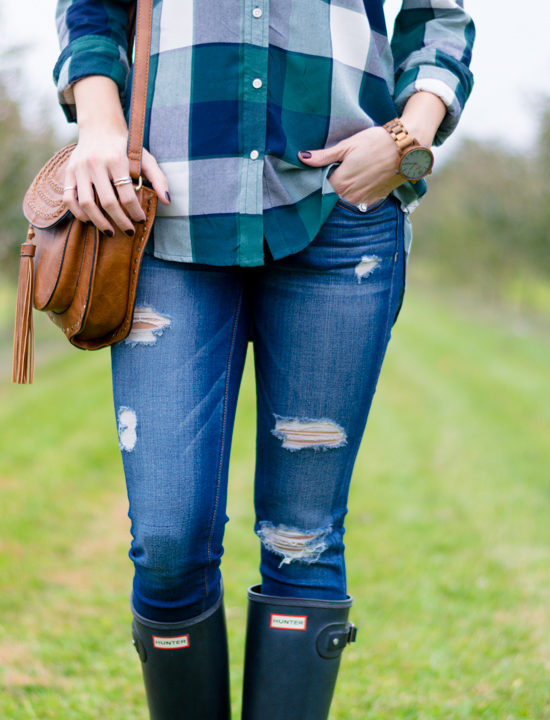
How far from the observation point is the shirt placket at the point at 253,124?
3.92ft

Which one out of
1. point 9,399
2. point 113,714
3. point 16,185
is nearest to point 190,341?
point 113,714

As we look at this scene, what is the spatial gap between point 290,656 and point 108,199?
86 cm

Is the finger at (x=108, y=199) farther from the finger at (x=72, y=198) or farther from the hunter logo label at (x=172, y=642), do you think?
the hunter logo label at (x=172, y=642)

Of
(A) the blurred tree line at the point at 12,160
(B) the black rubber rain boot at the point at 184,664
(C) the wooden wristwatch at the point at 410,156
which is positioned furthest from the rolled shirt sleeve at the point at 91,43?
(A) the blurred tree line at the point at 12,160

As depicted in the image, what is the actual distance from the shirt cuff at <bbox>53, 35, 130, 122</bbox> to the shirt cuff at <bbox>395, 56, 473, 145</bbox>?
50cm

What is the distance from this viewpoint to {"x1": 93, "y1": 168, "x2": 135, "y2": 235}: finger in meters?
1.16

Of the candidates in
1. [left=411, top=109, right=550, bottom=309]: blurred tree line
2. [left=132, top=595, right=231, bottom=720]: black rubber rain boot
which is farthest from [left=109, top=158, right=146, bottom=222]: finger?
[left=411, top=109, right=550, bottom=309]: blurred tree line

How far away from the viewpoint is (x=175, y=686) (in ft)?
4.32

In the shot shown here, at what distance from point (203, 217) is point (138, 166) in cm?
13

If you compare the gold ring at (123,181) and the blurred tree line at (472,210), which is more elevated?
the gold ring at (123,181)

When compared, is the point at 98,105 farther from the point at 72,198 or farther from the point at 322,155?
the point at 322,155

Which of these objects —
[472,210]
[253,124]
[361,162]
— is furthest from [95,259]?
[472,210]

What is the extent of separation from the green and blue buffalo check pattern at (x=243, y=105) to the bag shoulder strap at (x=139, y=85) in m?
0.03

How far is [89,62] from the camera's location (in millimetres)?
1246
